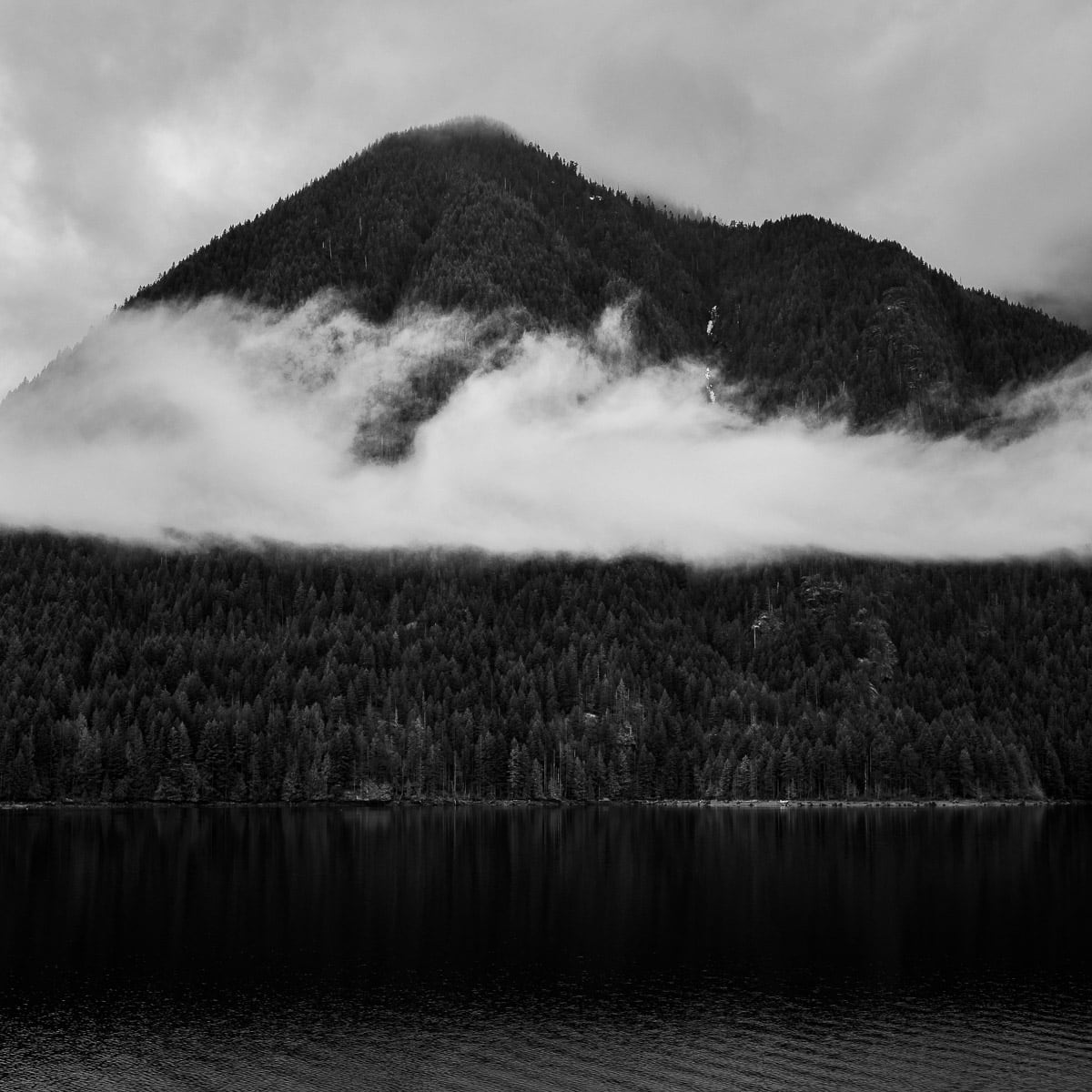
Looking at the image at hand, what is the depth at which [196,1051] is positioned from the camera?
60.5m

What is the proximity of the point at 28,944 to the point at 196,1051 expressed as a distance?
99.2 ft

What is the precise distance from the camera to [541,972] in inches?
3063

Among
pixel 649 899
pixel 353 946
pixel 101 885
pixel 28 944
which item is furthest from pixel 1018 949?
pixel 101 885

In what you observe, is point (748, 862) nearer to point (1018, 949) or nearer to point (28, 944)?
point (1018, 949)

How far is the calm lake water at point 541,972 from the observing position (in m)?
58.9

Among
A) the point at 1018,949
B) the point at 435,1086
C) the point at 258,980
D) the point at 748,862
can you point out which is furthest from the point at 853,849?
the point at 435,1086

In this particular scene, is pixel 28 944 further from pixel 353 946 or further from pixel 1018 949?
pixel 1018 949

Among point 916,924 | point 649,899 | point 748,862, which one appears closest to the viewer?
point 916,924

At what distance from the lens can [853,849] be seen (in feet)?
505

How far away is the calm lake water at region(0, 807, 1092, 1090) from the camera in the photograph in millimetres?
58938

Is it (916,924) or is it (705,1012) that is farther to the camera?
(916,924)

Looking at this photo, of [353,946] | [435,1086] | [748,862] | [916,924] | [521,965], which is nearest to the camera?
[435,1086]

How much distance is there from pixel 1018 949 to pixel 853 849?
2713 inches

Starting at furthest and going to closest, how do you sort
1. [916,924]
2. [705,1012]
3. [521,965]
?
[916,924] → [521,965] → [705,1012]
